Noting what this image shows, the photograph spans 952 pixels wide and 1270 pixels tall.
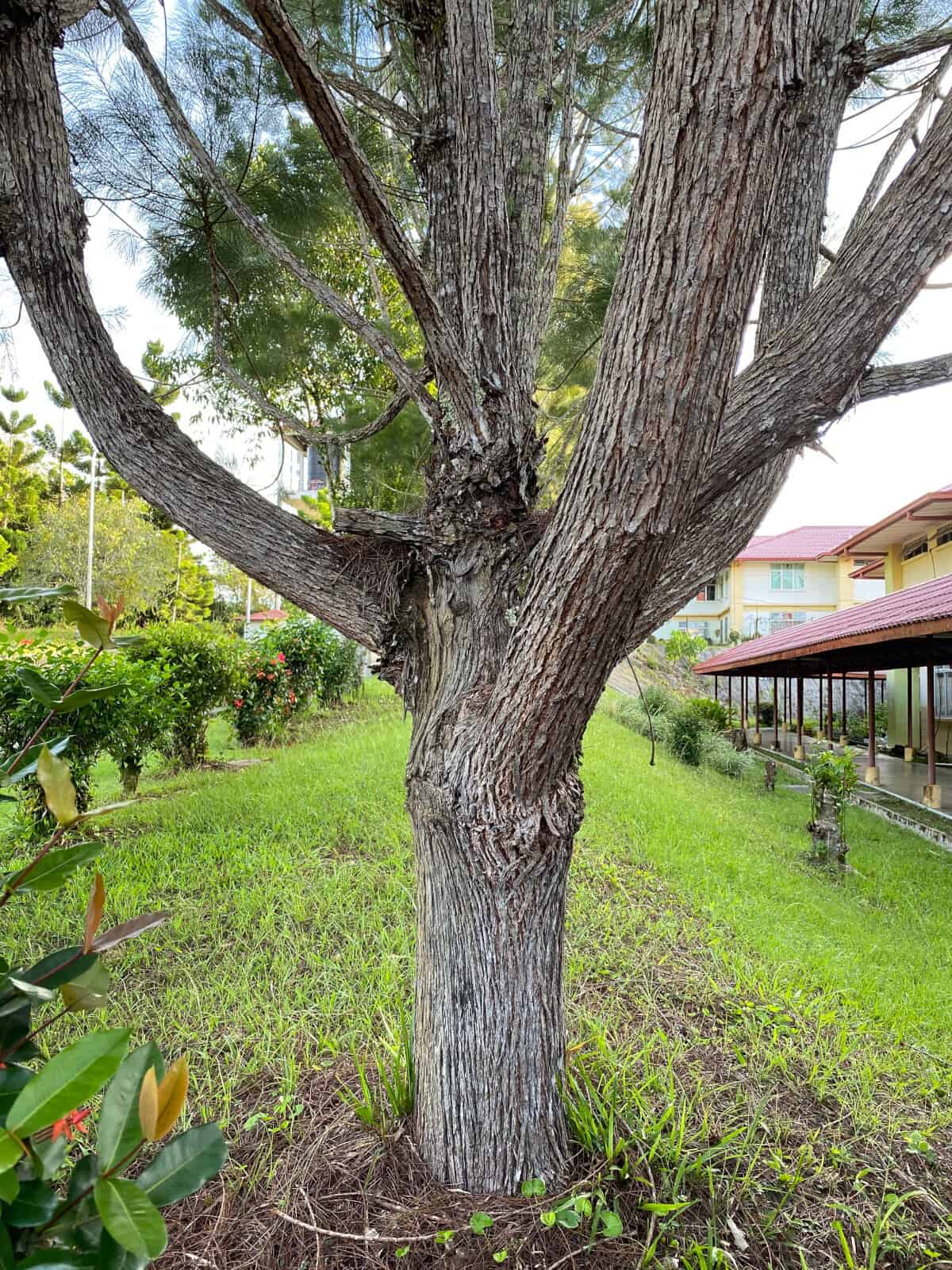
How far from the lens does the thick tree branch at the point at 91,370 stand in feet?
5.78

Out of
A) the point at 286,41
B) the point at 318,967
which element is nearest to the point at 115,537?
the point at 318,967

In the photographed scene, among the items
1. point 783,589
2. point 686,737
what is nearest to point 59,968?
point 686,737

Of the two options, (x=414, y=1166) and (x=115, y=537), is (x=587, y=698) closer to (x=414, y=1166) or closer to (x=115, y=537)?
(x=414, y=1166)

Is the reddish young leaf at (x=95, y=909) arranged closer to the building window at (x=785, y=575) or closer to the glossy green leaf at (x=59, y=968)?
Answer: the glossy green leaf at (x=59, y=968)

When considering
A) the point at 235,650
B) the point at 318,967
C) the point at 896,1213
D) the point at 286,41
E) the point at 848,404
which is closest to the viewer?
the point at 286,41

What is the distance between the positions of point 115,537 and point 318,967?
20.3m

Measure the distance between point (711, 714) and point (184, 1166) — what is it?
45.6 ft

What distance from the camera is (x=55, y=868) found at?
0.67m

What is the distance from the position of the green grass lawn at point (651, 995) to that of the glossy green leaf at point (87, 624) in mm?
1605

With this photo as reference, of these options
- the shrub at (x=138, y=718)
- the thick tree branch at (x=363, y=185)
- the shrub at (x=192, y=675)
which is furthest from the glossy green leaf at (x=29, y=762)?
the shrub at (x=192, y=675)

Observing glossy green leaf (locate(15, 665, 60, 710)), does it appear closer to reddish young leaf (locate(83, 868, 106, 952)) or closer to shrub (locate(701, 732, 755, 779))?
reddish young leaf (locate(83, 868, 106, 952))

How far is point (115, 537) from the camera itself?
20.1 metres

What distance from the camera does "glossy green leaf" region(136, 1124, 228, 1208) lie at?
0.52 m

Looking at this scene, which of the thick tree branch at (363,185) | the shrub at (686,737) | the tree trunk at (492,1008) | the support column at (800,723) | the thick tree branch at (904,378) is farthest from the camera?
the support column at (800,723)
